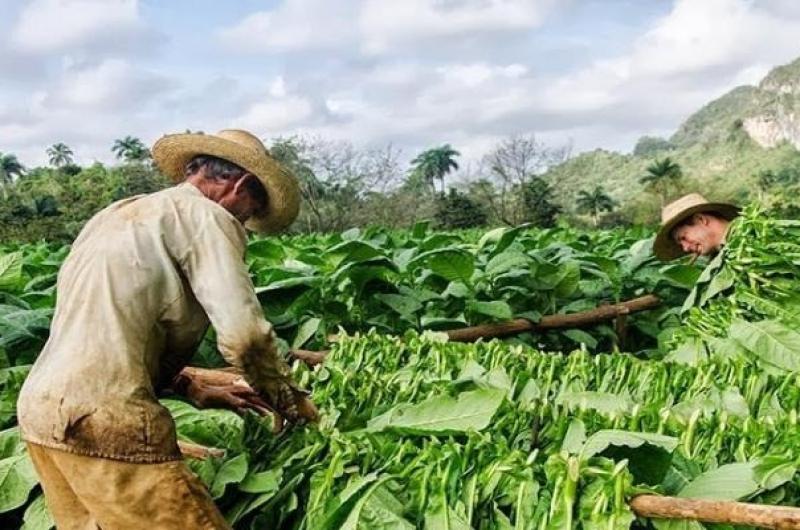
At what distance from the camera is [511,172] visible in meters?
45.2

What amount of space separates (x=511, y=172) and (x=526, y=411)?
4349cm

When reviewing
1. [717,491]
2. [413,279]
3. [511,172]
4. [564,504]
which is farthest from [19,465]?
[511,172]

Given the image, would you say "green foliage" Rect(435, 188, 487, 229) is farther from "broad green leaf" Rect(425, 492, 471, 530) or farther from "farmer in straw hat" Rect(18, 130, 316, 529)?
"broad green leaf" Rect(425, 492, 471, 530)

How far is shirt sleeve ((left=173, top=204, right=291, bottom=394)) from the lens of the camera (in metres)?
1.92

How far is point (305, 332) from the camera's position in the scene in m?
3.69

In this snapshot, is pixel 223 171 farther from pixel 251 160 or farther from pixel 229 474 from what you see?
pixel 229 474

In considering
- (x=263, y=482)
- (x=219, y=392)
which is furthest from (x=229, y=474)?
(x=219, y=392)

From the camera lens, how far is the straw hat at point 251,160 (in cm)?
221

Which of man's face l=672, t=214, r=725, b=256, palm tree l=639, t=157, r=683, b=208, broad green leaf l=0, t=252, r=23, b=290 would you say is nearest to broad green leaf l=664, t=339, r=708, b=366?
man's face l=672, t=214, r=725, b=256

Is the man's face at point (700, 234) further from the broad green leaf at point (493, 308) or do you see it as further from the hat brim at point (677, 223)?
the broad green leaf at point (493, 308)

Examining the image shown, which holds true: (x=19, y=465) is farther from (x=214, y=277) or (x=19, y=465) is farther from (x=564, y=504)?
(x=564, y=504)

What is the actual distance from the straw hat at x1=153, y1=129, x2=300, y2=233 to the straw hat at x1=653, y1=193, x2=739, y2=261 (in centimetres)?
239

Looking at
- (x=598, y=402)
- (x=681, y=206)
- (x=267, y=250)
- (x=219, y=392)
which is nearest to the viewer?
(x=598, y=402)

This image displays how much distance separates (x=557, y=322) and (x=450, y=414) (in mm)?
2551
